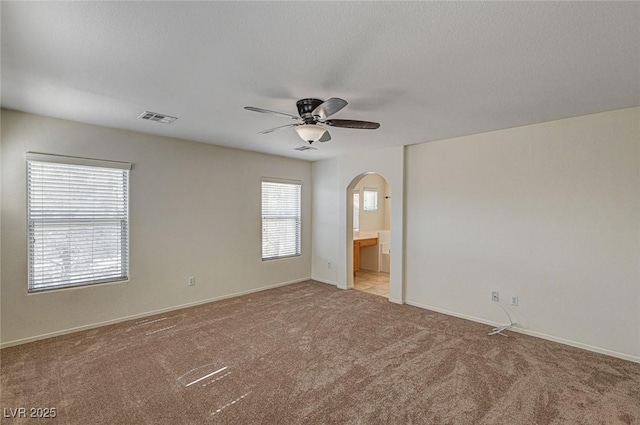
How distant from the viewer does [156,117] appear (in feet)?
11.1

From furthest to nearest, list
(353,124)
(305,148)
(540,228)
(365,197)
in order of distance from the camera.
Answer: (365,197), (305,148), (540,228), (353,124)

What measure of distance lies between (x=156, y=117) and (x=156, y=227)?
5.30ft

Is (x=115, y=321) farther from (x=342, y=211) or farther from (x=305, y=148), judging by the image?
(x=342, y=211)

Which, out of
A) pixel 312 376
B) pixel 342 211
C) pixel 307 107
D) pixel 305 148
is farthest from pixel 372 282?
pixel 307 107

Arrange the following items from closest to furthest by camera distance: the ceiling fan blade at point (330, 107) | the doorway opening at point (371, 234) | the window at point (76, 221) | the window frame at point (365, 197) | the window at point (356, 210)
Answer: the ceiling fan blade at point (330, 107), the window at point (76, 221), the doorway opening at point (371, 234), the window at point (356, 210), the window frame at point (365, 197)

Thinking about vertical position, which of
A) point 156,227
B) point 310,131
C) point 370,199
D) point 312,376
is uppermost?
point 310,131

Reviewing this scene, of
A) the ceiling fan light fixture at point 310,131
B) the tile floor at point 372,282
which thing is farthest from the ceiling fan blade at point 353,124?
the tile floor at point 372,282

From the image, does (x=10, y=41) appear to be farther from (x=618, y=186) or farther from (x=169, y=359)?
(x=618, y=186)

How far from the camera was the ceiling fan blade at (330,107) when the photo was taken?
213cm

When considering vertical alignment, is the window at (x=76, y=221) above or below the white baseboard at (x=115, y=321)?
above

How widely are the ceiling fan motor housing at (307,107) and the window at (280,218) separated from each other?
9.69 feet

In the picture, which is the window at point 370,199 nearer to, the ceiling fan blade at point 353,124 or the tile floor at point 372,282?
the tile floor at point 372,282

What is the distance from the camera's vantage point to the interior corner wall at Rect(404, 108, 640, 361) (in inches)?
121

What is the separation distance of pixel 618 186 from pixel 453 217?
1.73 meters
